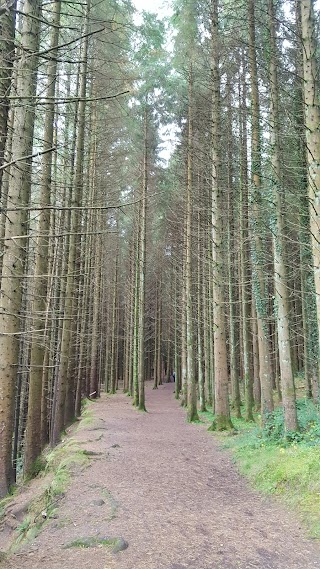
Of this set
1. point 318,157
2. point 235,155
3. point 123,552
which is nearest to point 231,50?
point 235,155

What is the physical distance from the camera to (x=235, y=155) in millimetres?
13500

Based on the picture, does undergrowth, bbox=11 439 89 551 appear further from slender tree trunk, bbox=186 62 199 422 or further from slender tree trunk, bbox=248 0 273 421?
slender tree trunk, bbox=186 62 199 422

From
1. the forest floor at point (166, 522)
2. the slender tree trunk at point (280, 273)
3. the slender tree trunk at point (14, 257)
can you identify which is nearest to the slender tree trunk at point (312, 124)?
the slender tree trunk at point (280, 273)

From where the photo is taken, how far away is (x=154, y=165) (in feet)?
60.2

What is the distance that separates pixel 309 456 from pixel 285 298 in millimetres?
3165

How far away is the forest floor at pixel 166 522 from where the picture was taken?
3.53 metres

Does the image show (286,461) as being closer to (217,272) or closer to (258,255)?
(258,255)

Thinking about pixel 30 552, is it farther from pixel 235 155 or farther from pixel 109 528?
pixel 235 155

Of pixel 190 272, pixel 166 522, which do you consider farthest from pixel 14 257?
pixel 190 272

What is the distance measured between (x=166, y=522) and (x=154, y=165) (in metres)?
16.4

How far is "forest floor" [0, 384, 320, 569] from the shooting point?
11.6 ft

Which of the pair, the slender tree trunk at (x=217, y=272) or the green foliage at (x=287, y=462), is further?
the slender tree trunk at (x=217, y=272)

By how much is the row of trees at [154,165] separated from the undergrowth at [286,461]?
55 cm

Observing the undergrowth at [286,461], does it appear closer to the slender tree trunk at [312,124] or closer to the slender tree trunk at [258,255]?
the slender tree trunk at [258,255]
